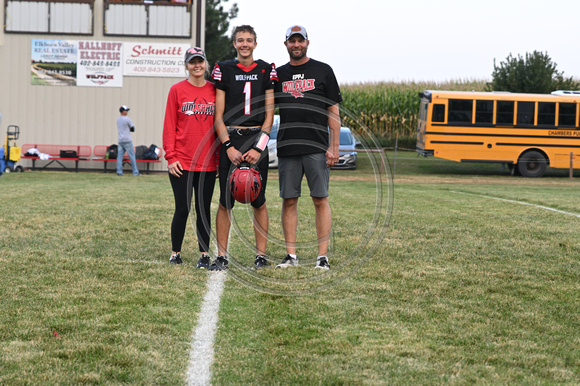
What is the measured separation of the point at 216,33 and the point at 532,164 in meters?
25.9

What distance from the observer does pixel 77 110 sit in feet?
77.3

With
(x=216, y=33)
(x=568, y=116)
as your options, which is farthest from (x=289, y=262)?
(x=216, y=33)

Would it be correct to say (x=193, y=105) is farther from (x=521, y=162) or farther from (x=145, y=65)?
(x=521, y=162)

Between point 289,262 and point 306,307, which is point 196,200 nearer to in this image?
point 289,262

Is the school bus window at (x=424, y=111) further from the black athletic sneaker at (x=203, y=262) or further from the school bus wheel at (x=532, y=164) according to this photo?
the black athletic sneaker at (x=203, y=262)

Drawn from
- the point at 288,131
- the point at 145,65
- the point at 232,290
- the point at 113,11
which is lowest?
the point at 232,290

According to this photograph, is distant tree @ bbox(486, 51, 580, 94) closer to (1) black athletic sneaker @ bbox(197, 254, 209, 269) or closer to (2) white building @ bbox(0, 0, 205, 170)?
(2) white building @ bbox(0, 0, 205, 170)

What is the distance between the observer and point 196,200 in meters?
5.86

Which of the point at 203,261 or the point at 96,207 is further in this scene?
the point at 96,207

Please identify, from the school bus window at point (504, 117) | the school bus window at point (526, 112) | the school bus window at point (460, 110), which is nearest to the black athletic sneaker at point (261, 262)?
the school bus window at point (460, 110)

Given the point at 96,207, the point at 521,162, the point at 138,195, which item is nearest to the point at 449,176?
the point at 521,162

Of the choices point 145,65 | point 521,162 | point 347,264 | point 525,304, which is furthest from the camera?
point 521,162

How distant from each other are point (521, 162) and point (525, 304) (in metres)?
21.7

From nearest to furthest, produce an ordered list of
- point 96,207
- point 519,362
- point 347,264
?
point 519,362, point 347,264, point 96,207
